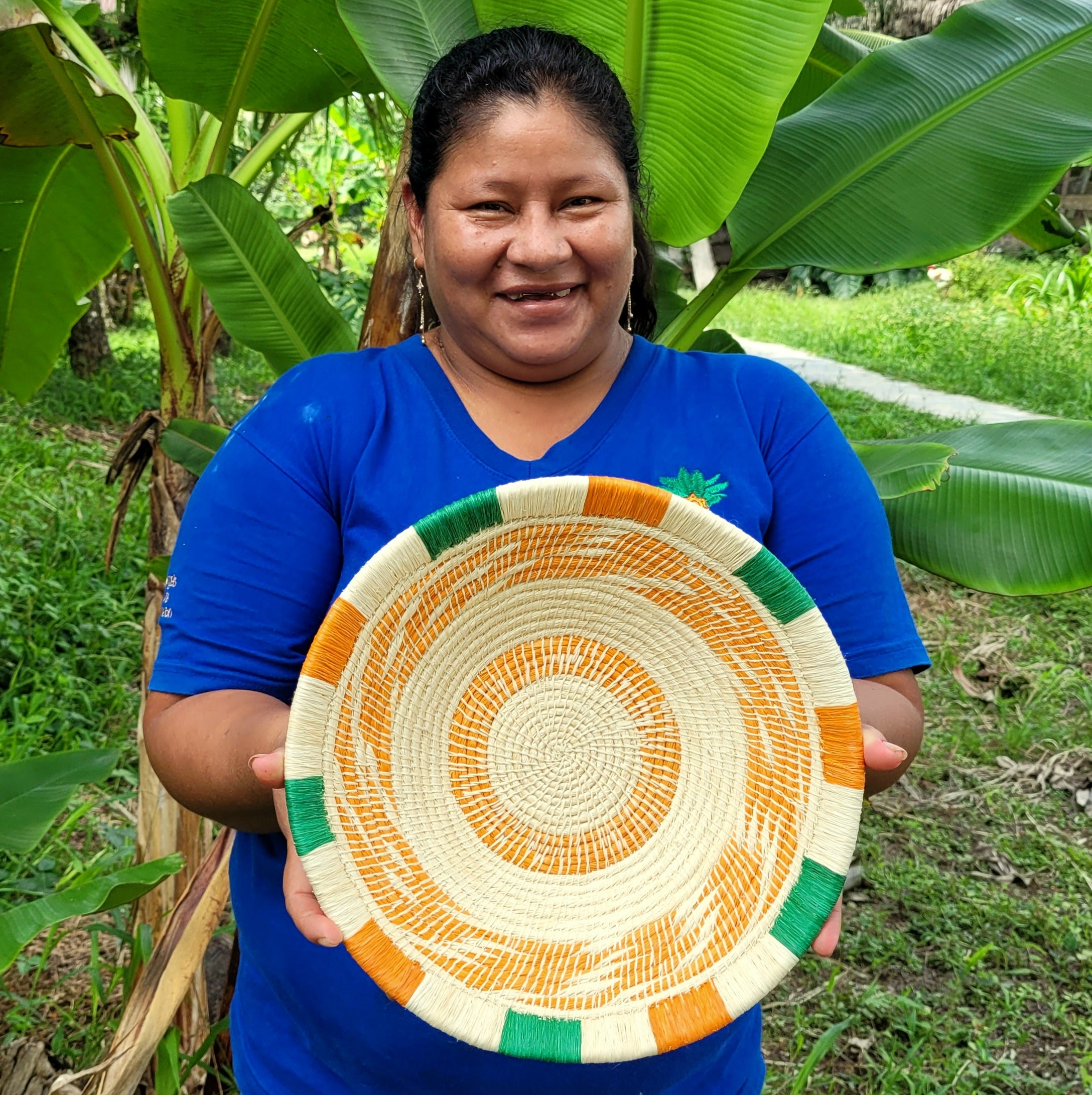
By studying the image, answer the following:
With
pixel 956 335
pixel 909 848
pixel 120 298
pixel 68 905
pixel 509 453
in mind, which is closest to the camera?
pixel 509 453

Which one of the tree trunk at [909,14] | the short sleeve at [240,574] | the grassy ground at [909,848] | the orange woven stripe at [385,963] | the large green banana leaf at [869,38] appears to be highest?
the tree trunk at [909,14]

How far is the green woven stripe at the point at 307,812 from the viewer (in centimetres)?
75

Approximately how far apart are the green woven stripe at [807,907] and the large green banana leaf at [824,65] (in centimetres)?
150

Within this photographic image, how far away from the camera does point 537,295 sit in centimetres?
94

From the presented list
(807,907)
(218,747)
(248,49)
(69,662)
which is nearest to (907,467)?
(807,907)

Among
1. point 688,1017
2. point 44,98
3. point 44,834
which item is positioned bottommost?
point 44,834

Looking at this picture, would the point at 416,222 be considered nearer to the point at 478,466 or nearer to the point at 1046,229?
the point at 478,466

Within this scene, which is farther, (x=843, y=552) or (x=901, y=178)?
(x=901, y=178)

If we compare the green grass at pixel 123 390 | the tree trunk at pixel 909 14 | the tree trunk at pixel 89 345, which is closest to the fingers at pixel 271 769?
the green grass at pixel 123 390

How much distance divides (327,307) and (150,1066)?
1228 mm

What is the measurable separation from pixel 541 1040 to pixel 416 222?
72 cm

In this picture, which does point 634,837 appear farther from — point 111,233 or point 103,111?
point 111,233

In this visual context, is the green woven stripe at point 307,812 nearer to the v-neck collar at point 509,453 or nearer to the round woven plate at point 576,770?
the round woven plate at point 576,770

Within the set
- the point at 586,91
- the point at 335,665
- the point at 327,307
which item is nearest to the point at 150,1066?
the point at 327,307
